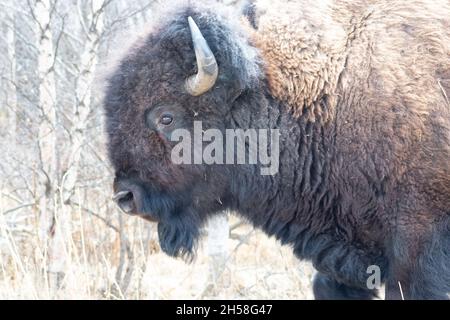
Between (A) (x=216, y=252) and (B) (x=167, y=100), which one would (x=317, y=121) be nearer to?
(B) (x=167, y=100)

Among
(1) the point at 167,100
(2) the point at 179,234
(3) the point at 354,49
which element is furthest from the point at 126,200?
(3) the point at 354,49

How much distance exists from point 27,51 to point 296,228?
13.9 ft

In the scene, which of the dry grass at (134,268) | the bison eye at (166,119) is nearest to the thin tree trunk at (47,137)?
the dry grass at (134,268)

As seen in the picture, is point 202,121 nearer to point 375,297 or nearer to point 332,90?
point 332,90

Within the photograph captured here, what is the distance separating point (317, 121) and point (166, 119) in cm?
96

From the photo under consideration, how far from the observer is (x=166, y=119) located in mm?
4938

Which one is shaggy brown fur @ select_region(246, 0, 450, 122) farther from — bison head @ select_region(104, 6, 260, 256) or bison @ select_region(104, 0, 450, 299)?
bison head @ select_region(104, 6, 260, 256)

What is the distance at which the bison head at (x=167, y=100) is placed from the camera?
490 cm

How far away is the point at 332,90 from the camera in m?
4.97

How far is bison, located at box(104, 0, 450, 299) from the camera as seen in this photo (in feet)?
15.6

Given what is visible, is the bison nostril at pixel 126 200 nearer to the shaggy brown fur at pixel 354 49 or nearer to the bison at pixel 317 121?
the bison at pixel 317 121

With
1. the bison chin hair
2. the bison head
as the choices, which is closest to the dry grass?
the bison chin hair
